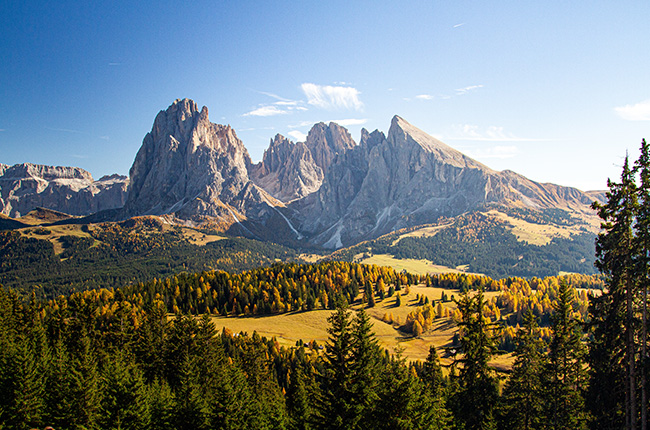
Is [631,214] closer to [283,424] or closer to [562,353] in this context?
[562,353]

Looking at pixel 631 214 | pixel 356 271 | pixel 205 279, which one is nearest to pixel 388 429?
pixel 631 214

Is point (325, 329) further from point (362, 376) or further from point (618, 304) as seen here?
point (618, 304)

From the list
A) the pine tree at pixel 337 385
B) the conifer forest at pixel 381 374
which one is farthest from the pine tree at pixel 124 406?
the pine tree at pixel 337 385

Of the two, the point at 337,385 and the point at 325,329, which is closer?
the point at 337,385

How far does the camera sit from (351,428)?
80.3 feet

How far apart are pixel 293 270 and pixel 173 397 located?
122205mm

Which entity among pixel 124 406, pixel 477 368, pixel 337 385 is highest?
pixel 477 368

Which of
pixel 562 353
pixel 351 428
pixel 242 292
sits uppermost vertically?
pixel 562 353

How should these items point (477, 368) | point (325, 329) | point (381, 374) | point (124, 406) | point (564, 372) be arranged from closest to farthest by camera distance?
point (477, 368)
point (381, 374)
point (564, 372)
point (124, 406)
point (325, 329)

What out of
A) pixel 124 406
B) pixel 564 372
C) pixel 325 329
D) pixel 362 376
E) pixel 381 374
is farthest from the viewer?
pixel 325 329

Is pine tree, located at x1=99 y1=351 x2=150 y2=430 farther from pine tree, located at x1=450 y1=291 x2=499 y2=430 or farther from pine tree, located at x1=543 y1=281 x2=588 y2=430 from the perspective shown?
pine tree, located at x1=543 y1=281 x2=588 y2=430

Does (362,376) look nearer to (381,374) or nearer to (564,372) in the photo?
(381,374)

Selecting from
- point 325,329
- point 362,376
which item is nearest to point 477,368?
point 362,376

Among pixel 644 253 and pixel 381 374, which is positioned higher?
pixel 644 253
